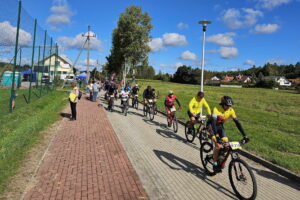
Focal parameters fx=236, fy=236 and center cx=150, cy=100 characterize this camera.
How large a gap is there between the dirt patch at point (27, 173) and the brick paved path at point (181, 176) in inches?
83.7

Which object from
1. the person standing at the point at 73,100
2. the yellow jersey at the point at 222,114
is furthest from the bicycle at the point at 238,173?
the person standing at the point at 73,100

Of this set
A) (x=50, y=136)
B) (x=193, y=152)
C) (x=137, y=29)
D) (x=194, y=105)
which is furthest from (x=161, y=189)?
(x=137, y=29)

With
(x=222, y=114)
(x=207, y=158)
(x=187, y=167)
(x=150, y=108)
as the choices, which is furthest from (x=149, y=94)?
(x=222, y=114)

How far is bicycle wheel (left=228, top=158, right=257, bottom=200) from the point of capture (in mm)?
4164

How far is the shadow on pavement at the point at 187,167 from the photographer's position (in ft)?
15.3

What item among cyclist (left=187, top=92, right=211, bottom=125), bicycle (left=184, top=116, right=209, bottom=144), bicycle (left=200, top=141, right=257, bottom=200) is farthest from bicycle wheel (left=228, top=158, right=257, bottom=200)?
Result: cyclist (left=187, top=92, right=211, bottom=125)

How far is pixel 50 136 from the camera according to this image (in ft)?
24.9

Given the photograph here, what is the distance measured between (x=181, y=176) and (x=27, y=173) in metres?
3.16

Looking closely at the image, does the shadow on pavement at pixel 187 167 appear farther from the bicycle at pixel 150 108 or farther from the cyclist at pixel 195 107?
the bicycle at pixel 150 108

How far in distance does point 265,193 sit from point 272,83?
84405 millimetres

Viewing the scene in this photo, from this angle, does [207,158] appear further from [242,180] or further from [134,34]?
[134,34]

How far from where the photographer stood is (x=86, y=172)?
4980 millimetres

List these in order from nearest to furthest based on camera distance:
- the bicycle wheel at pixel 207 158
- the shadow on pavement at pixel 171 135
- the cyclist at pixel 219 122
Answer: the cyclist at pixel 219 122 < the bicycle wheel at pixel 207 158 < the shadow on pavement at pixel 171 135

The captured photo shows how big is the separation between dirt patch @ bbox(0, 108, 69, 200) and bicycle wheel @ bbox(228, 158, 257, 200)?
3.77 meters
